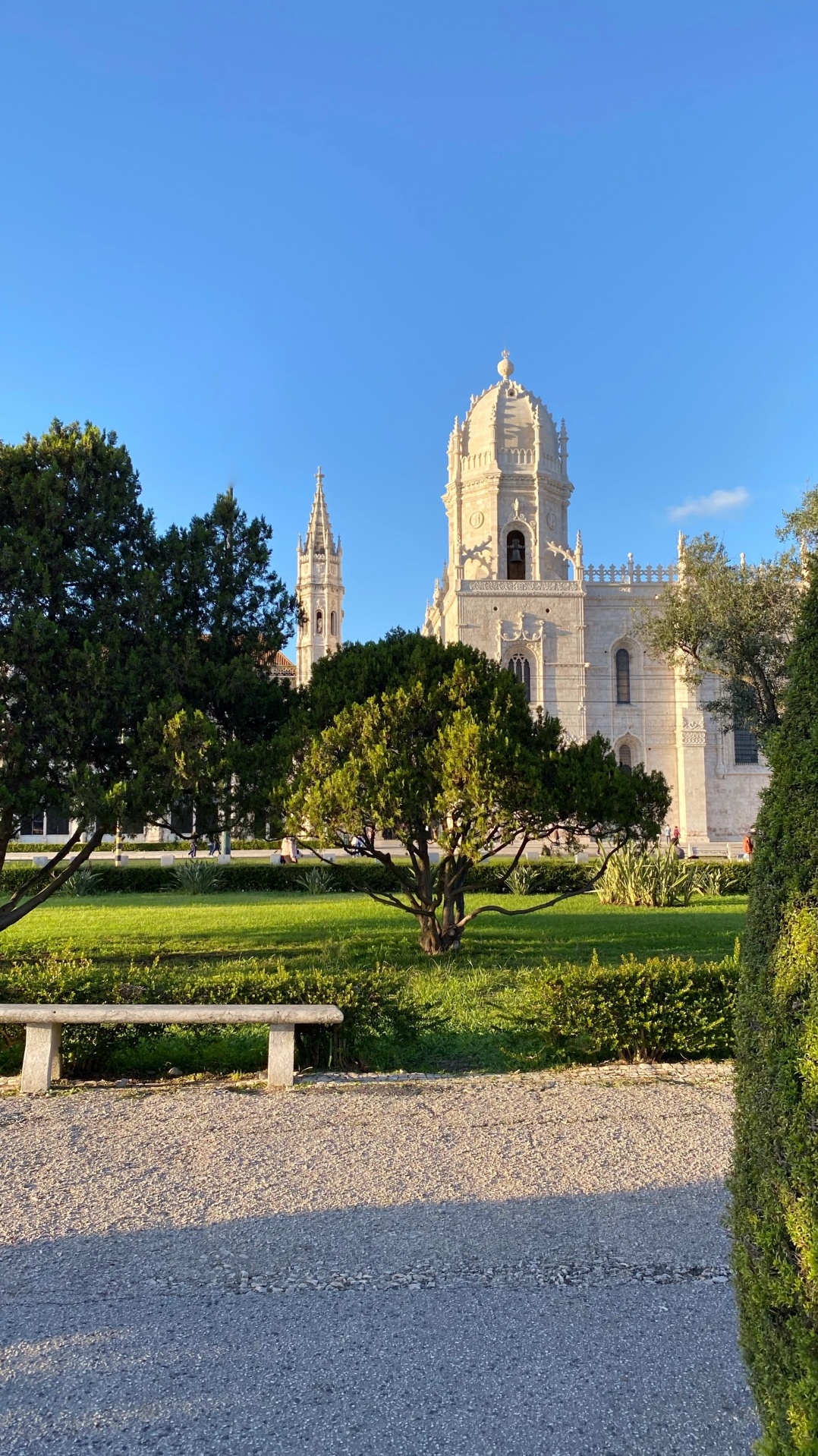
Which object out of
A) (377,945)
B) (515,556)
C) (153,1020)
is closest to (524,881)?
(377,945)

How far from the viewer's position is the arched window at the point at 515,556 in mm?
41844

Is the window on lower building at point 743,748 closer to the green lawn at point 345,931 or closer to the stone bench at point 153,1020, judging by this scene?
the green lawn at point 345,931

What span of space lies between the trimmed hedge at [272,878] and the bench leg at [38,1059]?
544 inches

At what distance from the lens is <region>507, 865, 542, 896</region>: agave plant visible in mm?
20234

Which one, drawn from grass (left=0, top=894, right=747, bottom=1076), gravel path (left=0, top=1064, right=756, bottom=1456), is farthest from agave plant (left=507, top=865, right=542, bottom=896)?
gravel path (left=0, top=1064, right=756, bottom=1456)

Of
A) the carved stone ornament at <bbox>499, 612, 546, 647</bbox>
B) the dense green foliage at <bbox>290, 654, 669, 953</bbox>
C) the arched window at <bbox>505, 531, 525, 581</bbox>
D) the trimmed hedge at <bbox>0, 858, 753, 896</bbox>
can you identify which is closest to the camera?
the dense green foliage at <bbox>290, 654, 669, 953</bbox>

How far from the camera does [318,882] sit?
2141 centimetres

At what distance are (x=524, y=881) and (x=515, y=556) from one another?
25123mm

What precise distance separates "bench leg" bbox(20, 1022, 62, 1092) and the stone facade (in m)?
33.3

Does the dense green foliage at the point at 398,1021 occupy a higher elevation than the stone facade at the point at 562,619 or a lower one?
lower

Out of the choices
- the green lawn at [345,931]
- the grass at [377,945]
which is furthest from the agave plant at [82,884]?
the green lawn at [345,931]

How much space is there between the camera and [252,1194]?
445 centimetres

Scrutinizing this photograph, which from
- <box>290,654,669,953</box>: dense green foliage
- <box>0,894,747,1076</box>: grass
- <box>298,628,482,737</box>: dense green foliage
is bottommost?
<box>0,894,747,1076</box>: grass

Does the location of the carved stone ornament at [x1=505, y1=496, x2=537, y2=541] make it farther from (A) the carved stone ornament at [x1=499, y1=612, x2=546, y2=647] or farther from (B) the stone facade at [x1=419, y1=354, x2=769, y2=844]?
(A) the carved stone ornament at [x1=499, y1=612, x2=546, y2=647]
